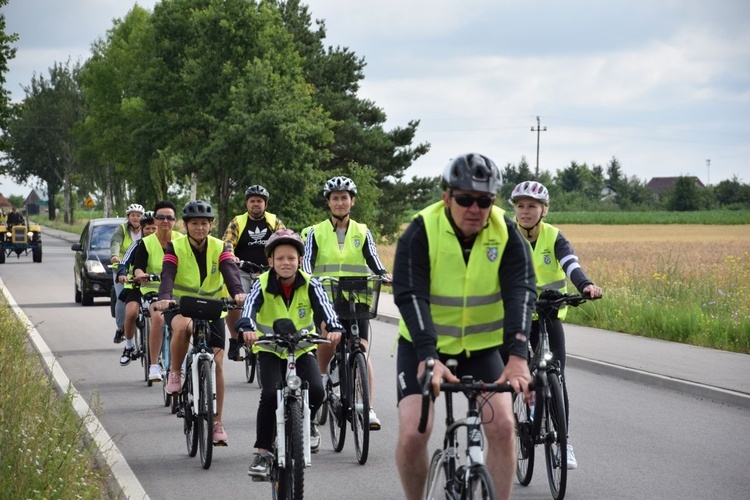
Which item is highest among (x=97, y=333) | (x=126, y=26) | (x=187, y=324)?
(x=126, y=26)

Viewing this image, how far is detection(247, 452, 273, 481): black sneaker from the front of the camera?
646cm

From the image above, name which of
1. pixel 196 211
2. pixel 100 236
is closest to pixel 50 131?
pixel 100 236

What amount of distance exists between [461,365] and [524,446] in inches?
95.7

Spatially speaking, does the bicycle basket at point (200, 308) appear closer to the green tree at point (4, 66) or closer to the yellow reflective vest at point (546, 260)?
the yellow reflective vest at point (546, 260)

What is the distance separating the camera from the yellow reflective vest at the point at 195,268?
8.98 metres

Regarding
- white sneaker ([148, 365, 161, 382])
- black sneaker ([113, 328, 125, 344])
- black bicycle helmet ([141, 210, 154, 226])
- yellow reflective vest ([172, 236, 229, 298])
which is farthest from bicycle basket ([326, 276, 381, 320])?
black sneaker ([113, 328, 125, 344])

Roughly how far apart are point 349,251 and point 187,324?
1453mm

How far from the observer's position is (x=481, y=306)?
16.4 feet

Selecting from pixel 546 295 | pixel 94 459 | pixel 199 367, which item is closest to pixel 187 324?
pixel 199 367

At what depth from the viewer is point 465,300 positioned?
16.3 ft

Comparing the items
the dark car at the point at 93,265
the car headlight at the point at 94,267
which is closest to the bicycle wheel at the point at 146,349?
the dark car at the point at 93,265

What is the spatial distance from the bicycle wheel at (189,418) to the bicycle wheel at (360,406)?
44.6 inches

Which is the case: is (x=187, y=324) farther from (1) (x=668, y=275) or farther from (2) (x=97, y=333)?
(1) (x=668, y=275)

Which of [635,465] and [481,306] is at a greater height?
[481,306]
